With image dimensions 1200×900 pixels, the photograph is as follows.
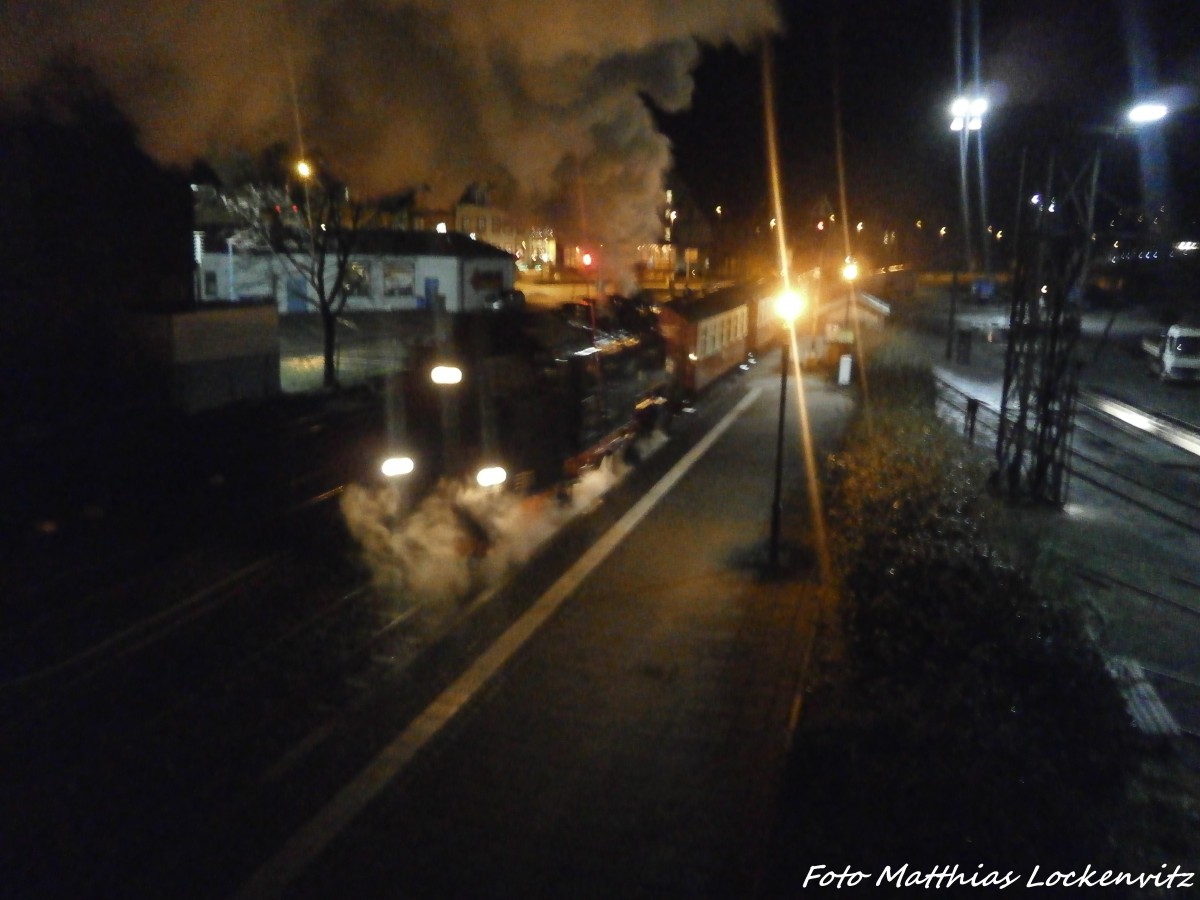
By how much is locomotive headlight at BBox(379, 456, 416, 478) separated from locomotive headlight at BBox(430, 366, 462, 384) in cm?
105

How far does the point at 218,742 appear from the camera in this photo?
20.2 ft

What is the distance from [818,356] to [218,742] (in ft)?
77.8

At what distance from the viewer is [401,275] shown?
34031 mm

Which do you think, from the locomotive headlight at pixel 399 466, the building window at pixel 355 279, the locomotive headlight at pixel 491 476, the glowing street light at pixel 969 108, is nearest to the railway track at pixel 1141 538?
the glowing street light at pixel 969 108

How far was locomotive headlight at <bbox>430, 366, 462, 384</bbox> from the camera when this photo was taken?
37.0 feet

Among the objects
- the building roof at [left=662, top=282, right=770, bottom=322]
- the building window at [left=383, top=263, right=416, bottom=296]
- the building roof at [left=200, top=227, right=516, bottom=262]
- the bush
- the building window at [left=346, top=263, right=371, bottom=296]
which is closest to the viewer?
the bush

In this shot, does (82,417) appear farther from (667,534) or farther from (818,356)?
(818,356)

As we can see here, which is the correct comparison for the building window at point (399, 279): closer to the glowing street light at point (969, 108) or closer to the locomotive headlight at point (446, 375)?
Result: the glowing street light at point (969, 108)

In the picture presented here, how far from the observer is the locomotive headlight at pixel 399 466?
38.3ft

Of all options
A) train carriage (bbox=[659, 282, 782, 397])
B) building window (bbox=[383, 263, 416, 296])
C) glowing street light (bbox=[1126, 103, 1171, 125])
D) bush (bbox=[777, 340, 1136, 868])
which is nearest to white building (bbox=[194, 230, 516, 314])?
building window (bbox=[383, 263, 416, 296])

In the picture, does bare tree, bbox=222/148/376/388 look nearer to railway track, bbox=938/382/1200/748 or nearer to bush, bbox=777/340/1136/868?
railway track, bbox=938/382/1200/748

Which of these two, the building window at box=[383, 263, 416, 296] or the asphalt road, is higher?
the building window at box=[383, 263, 416, 296]

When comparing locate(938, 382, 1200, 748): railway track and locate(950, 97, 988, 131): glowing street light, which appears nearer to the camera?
locate(938, 382, 1200, 748): railway track

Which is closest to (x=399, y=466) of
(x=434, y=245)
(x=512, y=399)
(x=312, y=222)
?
(x=512, y=399)
